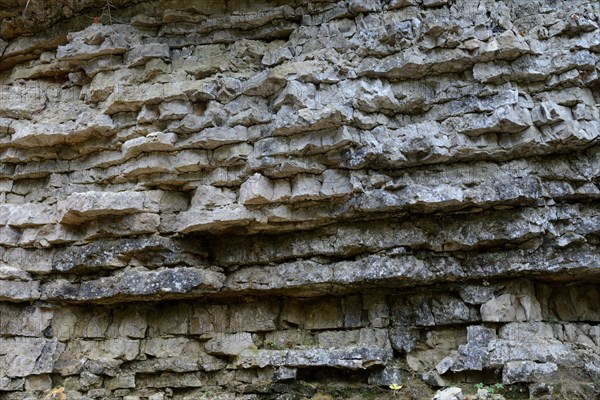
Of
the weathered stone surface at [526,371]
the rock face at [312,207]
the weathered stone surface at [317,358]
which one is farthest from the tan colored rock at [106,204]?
the weathered stone surface at [526,371]

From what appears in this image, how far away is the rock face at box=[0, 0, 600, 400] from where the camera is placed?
680 centimetres

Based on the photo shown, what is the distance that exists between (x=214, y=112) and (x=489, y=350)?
480 centimetres

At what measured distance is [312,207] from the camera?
7125 mm

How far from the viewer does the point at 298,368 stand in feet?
23.3

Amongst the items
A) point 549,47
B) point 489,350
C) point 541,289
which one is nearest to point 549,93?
point 549,47

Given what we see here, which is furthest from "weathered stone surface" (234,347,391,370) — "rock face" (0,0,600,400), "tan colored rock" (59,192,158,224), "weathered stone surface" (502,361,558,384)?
"tan colored rock" (59,192,158,224)

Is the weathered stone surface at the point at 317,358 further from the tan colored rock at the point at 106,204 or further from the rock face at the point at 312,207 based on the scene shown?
the tan colored rock at the point at 106,204

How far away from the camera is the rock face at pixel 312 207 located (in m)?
6.80

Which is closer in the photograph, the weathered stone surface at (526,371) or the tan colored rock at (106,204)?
the weathered stone surface at (526,371)

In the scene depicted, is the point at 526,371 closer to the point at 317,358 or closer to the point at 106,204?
the point at 317,358

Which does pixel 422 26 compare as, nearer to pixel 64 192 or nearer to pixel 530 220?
pixel 530 220

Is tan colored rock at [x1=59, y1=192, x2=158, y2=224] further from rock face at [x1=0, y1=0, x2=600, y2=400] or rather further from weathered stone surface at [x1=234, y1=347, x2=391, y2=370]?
weathered stone surface at [x1=234, y1=347, x2=391, y2=370]

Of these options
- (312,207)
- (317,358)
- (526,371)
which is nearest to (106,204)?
(312,207)

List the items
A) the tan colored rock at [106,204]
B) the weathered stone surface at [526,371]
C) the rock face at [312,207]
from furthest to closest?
the tan colored rock at [106,204] < the rock face at [312,207] < the weathered stone surface at [526,371]
